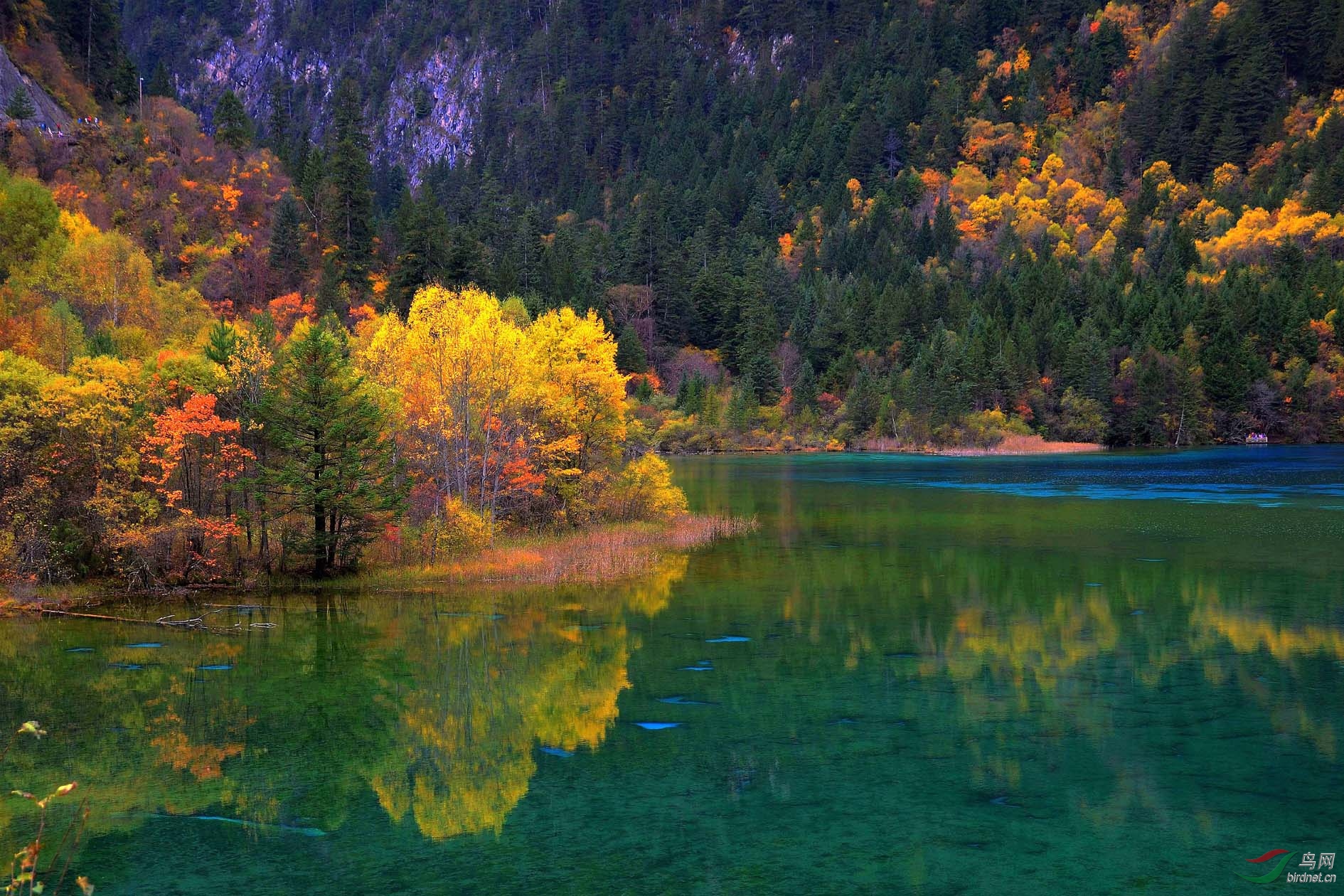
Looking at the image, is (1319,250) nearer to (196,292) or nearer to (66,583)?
(196,292)

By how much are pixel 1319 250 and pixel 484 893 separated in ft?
625

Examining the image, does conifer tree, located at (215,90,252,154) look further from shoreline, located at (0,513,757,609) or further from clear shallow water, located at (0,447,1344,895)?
clear shallow water, located at (0,447,1344,895)

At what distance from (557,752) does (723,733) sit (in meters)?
3.48

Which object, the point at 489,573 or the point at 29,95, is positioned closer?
the point at 489,573

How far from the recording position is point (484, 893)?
15.6 m

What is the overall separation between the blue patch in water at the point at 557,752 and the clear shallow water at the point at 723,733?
203mm

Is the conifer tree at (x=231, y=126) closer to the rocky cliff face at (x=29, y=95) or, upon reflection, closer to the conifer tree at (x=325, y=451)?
the rocky cliff face at (x=29, y=95)

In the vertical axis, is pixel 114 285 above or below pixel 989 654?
above

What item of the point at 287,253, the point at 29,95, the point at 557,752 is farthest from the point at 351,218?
the point at 557,752

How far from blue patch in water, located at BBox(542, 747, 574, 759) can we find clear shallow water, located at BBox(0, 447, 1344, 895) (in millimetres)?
203

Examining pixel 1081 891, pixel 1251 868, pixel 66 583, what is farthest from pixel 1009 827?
pixel 66 583

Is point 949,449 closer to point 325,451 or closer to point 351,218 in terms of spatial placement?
point 351,218

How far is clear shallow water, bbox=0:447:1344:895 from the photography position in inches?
659

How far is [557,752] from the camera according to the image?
72.7ft
